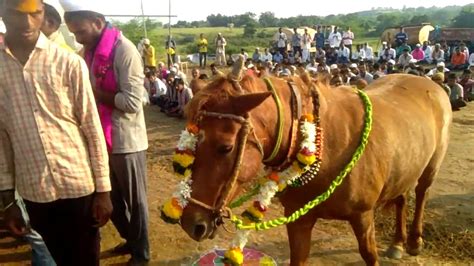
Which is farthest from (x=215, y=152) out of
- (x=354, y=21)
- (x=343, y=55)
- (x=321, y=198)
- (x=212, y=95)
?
(x=354, y=21)

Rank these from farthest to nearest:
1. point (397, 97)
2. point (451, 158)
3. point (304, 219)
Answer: point (451, 158)
point (397, 97)
point (304, 219)

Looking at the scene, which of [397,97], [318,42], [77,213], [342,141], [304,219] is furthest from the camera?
[318,42]

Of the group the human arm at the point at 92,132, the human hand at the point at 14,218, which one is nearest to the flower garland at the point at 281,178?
the human arm at the point at 92,132

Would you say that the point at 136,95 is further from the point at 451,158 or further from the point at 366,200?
the point at 451,158

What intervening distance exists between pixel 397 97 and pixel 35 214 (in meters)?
3.05

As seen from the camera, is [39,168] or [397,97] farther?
[397,97]

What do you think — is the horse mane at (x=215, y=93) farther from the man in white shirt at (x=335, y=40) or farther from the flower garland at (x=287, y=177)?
the man in white shirt at (x=335, y=40)

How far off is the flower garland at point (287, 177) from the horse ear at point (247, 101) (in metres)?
0.50

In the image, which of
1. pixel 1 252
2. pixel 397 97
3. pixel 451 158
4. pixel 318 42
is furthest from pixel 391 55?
pixel 1 252

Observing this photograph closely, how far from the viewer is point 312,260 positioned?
4293mm

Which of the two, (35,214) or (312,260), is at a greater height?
(35,214)

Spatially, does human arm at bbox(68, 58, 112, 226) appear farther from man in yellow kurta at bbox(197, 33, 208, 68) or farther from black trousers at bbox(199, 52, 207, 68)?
black trousers at bbox(199, 52, 207, 68)

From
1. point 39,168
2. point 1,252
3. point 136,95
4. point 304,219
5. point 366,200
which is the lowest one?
point 1,252

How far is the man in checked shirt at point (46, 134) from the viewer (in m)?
2.45
